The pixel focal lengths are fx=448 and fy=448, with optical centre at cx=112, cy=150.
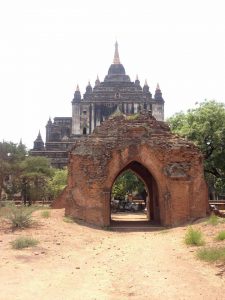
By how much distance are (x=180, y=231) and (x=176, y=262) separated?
4.87 m

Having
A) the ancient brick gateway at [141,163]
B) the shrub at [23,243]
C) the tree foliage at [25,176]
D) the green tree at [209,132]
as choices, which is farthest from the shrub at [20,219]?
the tree foliage at [25,176]

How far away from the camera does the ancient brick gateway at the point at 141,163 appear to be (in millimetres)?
15453

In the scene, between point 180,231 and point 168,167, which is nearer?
point 180,231

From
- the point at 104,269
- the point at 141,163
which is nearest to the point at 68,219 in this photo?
the point at 141,163

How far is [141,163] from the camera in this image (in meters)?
16.0

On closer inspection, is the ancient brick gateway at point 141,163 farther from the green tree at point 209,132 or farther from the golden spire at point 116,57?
the golden spire at point 116,57

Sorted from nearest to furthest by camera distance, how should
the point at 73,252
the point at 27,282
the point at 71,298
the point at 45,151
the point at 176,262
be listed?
the point at 71,298, the point at 27,282, the point at 176,262, the point at 73,252, the point at 45,151

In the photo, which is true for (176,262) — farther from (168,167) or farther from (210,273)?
(168,167)

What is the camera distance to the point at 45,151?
44.2m

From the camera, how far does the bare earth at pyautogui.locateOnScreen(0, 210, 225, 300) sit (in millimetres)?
6391

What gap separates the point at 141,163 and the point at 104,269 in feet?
27.1

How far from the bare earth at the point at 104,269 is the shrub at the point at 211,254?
165mm

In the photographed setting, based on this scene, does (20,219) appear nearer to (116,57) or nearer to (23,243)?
(23,243)

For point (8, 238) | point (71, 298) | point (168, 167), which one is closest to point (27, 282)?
point (71, 298)
